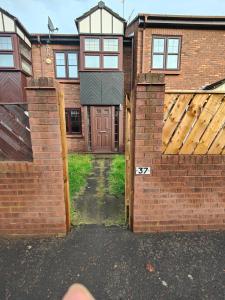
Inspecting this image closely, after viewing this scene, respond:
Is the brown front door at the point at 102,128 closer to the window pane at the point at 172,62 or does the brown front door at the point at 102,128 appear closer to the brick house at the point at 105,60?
the brick house at the point at 105,60

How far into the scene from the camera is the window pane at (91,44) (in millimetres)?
8335

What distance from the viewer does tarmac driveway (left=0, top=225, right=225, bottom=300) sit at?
81.0 inches

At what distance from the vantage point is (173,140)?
276cm

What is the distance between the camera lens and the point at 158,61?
831cm

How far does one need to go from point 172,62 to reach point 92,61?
145 inches

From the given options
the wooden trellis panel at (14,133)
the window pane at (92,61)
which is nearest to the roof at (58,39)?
the window pane at (92,61)

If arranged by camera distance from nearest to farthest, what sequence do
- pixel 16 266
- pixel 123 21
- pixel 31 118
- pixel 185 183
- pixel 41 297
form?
pixel 41 297
pixel 16 266
pixel 31 118
pixel 185 183
pixel 123 21

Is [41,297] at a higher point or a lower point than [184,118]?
lower

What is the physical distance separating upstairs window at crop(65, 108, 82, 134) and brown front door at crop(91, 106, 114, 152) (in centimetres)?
76

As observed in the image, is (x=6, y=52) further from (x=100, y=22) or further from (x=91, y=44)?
(x=100, y=22)

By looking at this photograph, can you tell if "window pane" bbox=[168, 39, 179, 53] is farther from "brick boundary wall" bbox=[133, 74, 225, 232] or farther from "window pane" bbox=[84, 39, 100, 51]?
"brick boundary wall" bbox=[133, 74, 225, 232]

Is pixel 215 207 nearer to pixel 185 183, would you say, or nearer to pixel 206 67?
pixel 185 183

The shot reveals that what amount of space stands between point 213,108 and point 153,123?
93cm

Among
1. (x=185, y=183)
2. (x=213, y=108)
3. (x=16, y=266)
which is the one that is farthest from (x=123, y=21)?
(x=16, y=266)
